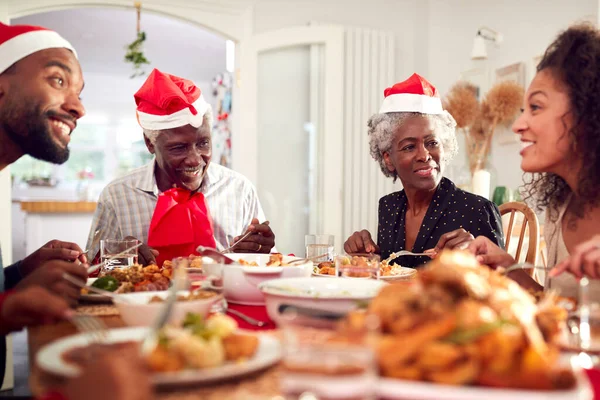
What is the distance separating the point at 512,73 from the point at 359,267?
379cm

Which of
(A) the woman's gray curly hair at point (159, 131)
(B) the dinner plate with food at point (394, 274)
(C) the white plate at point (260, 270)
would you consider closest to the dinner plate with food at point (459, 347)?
(C) the white plate at point (260, 270)

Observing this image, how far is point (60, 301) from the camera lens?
1.03 meters

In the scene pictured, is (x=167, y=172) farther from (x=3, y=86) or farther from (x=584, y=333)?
(x=584, y=333)

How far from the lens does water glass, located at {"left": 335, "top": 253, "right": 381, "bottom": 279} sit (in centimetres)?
142

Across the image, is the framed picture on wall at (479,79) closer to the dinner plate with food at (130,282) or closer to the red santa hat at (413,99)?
the red santa hat at (413,99)

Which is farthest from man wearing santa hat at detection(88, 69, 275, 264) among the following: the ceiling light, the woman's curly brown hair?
the ceiling light

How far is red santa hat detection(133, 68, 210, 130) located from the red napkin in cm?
37

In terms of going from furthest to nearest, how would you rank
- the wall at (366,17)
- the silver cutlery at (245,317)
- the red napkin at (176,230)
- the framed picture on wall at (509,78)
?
the wall at (366,17), the framed picture on wall at (509,78), the red napkin at (176,230), the silver cutlery at (245,317)

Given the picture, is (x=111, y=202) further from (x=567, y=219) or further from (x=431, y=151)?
(x=567, y=219)

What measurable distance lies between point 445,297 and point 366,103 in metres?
4.64

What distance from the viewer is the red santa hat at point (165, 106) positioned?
2594 mm

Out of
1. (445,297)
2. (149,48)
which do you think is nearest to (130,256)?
(445,297)

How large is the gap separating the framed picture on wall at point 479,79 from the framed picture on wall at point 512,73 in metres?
0.16

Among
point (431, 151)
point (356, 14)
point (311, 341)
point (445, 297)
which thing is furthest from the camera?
point (356, 14)
